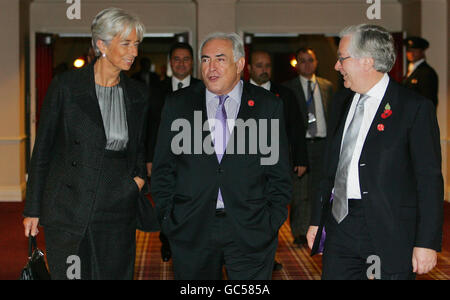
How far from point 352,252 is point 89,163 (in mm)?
1223

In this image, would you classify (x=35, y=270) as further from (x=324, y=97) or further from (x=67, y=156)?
(x=324, y=97)

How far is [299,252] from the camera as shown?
21.6 ft

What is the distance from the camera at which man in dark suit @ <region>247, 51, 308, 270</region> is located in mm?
6027

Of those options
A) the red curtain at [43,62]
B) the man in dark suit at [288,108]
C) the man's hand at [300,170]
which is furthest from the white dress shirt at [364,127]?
the red curtain at [43,62]

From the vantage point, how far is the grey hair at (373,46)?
2.95 meters

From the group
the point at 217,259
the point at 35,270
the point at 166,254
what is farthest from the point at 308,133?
the point at 35,270

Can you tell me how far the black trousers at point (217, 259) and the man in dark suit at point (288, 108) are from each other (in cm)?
264

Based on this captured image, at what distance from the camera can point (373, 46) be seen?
295 centimetres

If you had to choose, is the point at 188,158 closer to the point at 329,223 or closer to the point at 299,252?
the point at 329,223

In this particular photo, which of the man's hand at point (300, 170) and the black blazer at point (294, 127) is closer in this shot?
the black blazer at point (294, 127)

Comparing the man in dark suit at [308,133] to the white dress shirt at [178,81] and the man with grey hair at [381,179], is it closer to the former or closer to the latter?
the white dress shirt at [178,81]

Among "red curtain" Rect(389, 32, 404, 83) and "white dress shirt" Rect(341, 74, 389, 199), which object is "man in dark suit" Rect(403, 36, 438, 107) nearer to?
"red curtain" Rect(389, 32, 404, 83)

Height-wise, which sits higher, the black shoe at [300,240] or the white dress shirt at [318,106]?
the white dress shirt at [318,106]
